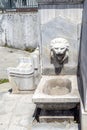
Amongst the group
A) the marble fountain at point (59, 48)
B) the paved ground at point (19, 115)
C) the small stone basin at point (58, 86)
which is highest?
the marble fountain at point (59, 48)

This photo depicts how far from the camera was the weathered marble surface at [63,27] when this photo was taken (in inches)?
195

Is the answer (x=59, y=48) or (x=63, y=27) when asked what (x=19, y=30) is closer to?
(x=63, y=27)

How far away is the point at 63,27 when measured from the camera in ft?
16.5

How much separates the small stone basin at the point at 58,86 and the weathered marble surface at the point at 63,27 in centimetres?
37

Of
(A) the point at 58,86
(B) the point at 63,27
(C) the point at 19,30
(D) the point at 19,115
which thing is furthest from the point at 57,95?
(C) the point at 19,30

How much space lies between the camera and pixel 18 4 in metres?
12.8

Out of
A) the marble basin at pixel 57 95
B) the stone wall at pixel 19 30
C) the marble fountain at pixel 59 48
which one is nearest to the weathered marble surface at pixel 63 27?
the marble fountain at pixel 59 48

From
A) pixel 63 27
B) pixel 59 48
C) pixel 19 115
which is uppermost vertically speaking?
pixel 63 27

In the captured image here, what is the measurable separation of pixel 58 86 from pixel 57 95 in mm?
636

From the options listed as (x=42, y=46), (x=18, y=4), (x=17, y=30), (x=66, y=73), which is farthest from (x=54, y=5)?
(x=18, y=4)

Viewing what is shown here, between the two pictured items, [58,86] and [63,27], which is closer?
[58,86]

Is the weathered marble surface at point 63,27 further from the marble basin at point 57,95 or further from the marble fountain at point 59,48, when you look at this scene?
the marble basin at point 57,95

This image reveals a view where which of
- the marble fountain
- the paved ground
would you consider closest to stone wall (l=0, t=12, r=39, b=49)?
the paved ground

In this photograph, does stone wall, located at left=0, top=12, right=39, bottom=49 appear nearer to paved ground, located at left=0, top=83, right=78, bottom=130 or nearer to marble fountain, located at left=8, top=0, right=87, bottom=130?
paved ground, located at left=0, top=83, right=78, bottom=130
